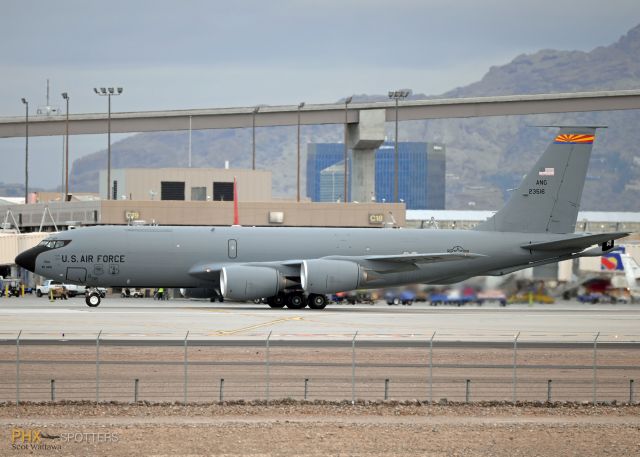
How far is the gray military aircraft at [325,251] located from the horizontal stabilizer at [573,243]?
2.3 inches

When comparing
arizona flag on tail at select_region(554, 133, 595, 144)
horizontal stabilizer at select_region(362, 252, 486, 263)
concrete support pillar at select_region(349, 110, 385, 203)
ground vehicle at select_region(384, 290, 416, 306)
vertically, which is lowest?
ground vehicle at select_region(384, 290, 416, 306)

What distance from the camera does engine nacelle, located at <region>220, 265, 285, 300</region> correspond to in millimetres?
56469

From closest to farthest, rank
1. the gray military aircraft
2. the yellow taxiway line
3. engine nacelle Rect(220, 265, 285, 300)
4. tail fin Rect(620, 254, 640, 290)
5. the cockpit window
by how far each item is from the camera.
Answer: the yellow taxiway line → engine nacelle Rect(220, 265, 285, 300) → the gray military aircraft → the cockpit window → tail fin Rect(620, 254, 640, 290)

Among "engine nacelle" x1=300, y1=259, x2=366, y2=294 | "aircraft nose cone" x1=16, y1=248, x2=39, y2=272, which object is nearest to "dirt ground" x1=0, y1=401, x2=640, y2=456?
"engine nacelle" x1=300, y1=259, x2=366, y2=294

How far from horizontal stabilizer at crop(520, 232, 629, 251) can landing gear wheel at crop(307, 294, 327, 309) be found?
1152cm

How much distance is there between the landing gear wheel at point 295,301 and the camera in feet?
195

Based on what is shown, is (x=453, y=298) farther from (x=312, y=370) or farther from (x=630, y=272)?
(x=312, y=370)

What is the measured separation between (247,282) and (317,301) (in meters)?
4.88

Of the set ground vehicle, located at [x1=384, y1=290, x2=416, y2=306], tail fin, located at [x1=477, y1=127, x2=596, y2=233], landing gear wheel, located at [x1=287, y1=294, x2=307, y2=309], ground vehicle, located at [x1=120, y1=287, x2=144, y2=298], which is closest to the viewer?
landing gear wheel, located at [x1=287, y1=294, x2=307, y2=309]

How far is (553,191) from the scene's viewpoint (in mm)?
62531

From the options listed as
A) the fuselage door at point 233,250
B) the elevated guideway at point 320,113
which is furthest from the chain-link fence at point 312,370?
A: the elevated guideway at point 320,113

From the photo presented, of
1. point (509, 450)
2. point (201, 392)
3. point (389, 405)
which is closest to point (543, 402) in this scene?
point (389, 405)

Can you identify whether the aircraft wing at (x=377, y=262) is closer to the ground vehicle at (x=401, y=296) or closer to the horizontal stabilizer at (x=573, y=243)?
the ground vehicle at (x=401, y=296)

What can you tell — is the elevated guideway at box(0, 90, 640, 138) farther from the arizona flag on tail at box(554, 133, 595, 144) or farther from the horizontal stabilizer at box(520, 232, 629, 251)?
the horizontal stabilizer at box(520, 232, 629, 251)
